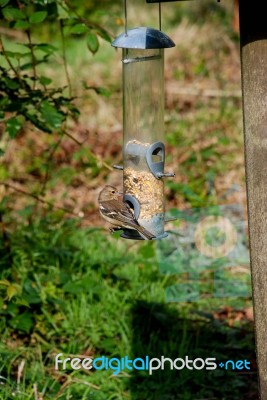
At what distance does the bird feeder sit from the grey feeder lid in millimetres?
262

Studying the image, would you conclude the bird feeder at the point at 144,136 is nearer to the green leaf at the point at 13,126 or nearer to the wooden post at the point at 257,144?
the green leaf at the point at 13,126

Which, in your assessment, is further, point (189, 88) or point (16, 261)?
point (189, 88)

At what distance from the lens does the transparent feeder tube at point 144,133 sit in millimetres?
3422

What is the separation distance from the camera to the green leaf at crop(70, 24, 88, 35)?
12.4 feet

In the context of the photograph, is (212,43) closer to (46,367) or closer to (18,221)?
(18,221)

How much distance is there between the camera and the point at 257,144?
9.14 ft

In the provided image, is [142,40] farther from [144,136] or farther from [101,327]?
[101,327]

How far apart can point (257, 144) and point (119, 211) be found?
739 millimetres

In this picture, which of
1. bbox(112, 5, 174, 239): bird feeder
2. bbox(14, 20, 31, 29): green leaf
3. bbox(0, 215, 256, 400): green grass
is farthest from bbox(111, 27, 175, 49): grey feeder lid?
bbox(0, 215, 256, 400): green grass

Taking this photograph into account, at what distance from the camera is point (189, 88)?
848 centimetres

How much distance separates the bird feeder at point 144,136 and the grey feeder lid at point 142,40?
0.86 feet

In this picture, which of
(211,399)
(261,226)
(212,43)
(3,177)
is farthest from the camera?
(212,43)

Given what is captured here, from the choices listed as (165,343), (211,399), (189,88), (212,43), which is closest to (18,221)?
(165,343)

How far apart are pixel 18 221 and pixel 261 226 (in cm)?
326
